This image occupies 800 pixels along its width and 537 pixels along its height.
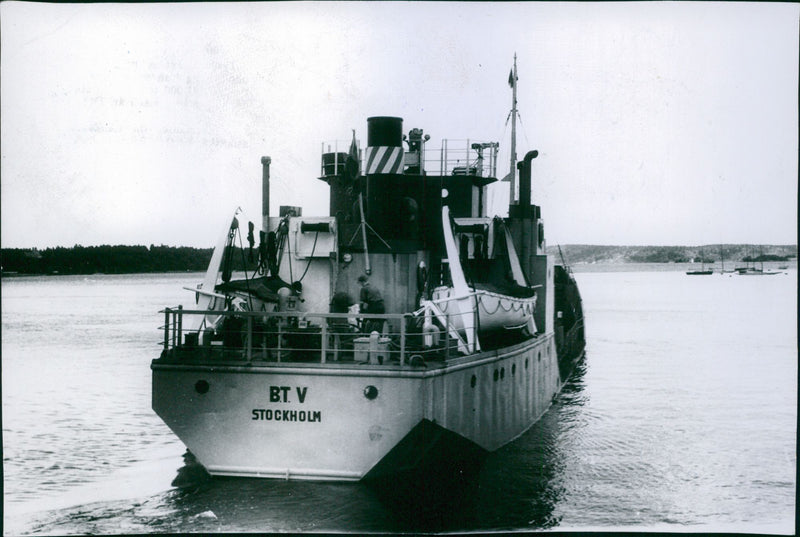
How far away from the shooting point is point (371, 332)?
1199 centimetres

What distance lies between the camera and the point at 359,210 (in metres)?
14.8

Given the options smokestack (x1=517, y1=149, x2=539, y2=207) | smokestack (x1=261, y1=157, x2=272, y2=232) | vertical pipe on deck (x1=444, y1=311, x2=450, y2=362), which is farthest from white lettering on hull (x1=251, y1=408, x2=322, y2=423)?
smokestack (x1=517, y1=149, x2=539, y2=207)

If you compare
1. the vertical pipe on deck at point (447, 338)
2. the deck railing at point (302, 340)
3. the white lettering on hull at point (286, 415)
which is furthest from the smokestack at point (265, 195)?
the white lettering on hull at point (286, 415)

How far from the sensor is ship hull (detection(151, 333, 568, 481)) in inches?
428

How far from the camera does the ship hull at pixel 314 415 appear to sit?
10.9m

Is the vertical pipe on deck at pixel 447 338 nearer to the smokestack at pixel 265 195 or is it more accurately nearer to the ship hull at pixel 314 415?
A: the ship hull at pixel 314 415

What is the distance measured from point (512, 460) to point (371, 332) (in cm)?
→ 498

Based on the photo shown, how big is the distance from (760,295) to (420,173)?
60.4 meters


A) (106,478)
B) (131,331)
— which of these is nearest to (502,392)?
(106,478)

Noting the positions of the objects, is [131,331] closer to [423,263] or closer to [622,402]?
[622,402]

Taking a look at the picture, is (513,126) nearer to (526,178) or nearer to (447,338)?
(526,178)

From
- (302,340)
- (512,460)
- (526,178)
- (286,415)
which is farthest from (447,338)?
(526,178)

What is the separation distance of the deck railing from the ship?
37 mm

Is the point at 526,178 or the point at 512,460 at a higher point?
the point at 526,178
